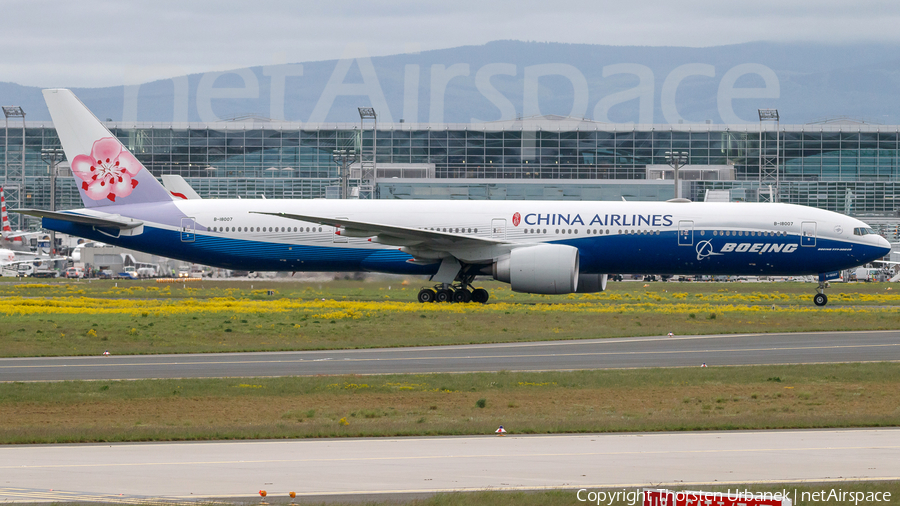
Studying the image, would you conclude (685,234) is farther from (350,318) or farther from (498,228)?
(350,318)

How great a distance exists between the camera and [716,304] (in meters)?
42.2

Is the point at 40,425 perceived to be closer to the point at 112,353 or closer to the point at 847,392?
the point at 112,353

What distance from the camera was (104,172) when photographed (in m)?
40.7

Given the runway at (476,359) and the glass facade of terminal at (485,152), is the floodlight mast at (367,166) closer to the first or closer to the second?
the glass facade of terminal at (485,152)

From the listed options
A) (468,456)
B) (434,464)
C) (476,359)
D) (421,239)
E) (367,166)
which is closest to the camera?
(434,464)

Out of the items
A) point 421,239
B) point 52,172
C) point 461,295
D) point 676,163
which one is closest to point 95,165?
point 421,239

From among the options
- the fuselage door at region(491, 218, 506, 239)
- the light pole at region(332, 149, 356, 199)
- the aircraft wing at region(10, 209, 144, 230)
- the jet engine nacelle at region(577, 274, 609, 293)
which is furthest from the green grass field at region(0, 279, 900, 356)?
the light pole at region(332, 149, 356, 199)

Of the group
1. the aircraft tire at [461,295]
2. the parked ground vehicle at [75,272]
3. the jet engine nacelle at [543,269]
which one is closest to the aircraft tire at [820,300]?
the jet engine nacelle at [543,269]

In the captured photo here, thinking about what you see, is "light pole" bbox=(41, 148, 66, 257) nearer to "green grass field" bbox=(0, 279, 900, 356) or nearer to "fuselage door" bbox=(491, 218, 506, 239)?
"green grass field" bbox=(0, 279, 900, 356)

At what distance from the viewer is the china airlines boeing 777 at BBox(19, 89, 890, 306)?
38125mm

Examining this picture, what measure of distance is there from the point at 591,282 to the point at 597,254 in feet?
6.90

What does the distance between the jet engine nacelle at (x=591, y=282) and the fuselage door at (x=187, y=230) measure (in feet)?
52.7

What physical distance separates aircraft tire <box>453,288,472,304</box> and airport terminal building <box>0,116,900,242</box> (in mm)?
75438

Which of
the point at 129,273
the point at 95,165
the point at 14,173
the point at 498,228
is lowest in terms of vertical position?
the point at 129,273
